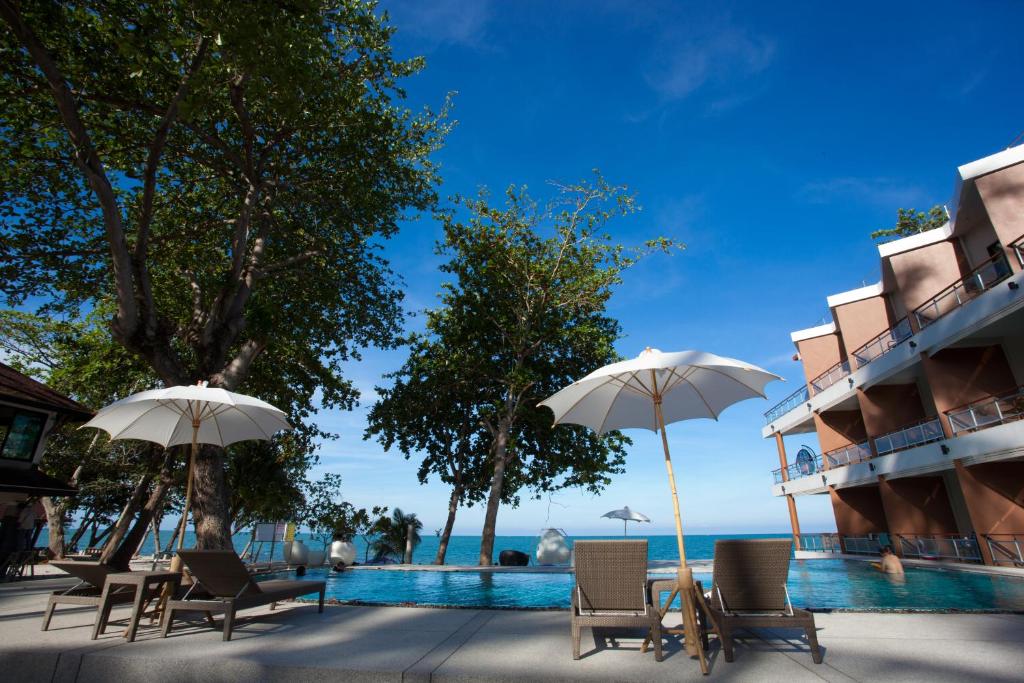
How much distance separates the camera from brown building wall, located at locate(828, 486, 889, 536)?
21.0 metres

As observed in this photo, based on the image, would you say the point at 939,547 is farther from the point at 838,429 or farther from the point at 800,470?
the point at 800,470

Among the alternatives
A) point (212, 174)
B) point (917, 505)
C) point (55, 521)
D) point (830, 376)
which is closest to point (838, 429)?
point (830, 376)

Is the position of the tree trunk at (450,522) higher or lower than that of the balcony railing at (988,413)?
lower

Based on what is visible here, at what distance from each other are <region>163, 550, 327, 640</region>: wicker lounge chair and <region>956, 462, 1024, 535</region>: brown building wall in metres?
17.5

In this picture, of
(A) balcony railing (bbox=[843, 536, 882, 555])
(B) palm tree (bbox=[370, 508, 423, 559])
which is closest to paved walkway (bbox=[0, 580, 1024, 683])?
(A) balcony railing (bbox=[843, 536, 882, 555])

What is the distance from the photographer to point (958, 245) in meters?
17.2

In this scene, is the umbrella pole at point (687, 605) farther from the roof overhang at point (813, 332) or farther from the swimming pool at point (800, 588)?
the roof overhang at point (813, 332)

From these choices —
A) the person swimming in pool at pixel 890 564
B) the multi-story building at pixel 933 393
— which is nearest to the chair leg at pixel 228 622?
the person swimming in pool at pixel 890 564

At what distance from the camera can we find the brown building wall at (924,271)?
17094 millimetres

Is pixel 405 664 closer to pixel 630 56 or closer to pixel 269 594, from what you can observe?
pixel 269 594

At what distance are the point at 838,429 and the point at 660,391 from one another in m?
21.4

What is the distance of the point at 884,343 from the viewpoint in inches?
733

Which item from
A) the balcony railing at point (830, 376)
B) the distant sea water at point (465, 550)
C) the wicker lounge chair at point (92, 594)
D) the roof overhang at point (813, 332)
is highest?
the roof overhang at point (813, 332)

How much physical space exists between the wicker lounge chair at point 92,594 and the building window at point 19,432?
10025 millimetres
